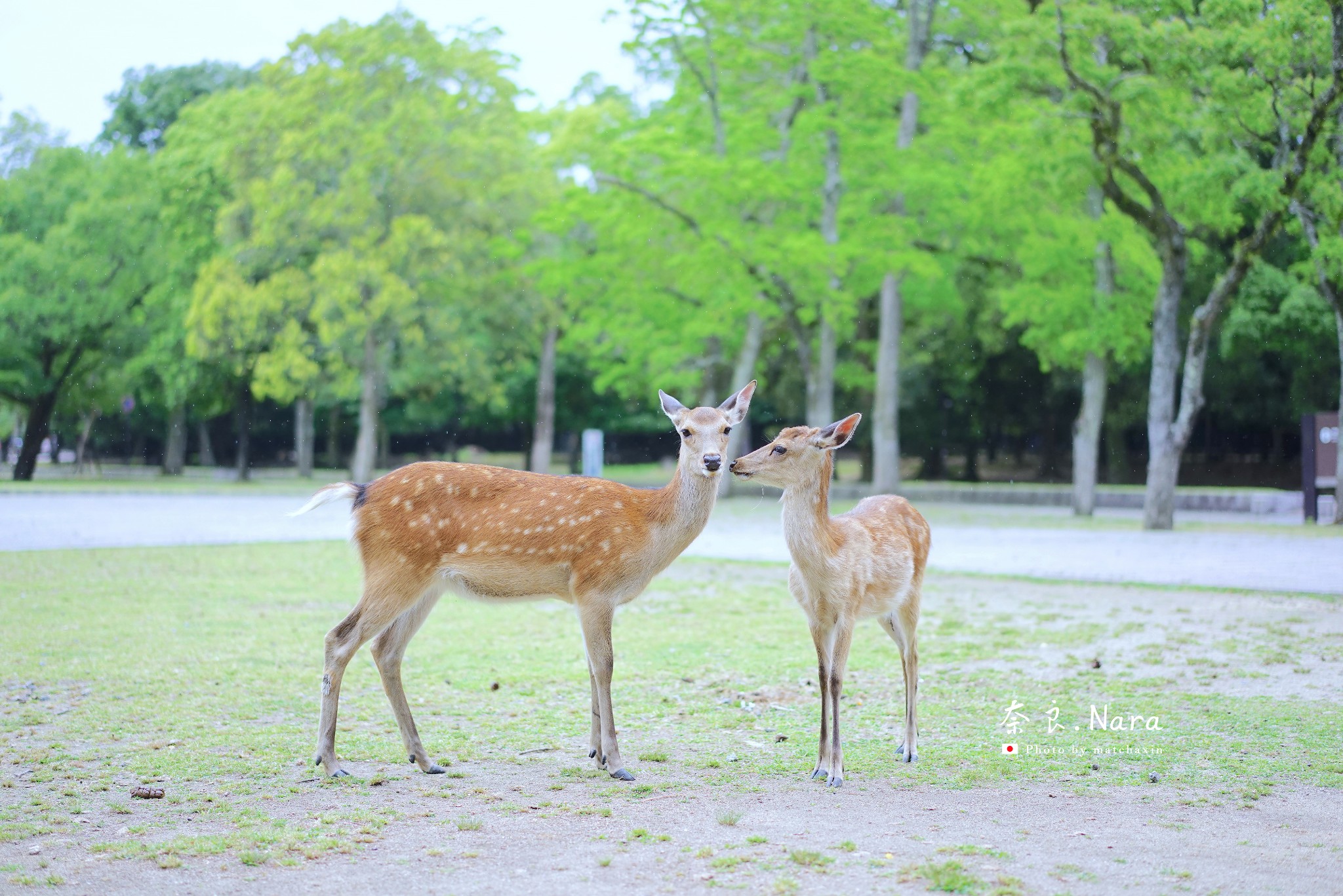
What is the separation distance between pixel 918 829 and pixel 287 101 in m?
30.2

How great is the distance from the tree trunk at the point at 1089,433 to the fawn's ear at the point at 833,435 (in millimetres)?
17857

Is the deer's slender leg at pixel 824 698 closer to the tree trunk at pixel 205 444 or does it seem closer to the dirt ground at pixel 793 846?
the dirt ground at pixel 793 846

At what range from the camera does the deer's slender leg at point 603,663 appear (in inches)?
212

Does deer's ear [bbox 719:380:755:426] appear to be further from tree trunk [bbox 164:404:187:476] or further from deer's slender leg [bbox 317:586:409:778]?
tree trunk [bbox 164:404:187:476]

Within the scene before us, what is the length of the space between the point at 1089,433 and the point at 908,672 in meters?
18.0

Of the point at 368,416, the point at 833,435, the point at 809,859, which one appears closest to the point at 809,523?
the point at 833,435

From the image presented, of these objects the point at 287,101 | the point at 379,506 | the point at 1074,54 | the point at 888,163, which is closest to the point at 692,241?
the point at 888,163

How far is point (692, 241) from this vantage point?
2608 centimetres

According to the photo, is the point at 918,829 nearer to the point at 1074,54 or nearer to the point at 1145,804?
the point at 1145,804

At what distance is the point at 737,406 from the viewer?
18.8 feet

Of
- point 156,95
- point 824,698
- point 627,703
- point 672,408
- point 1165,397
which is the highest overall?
point 156,95

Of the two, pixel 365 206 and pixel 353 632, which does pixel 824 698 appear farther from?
pixel 365 206

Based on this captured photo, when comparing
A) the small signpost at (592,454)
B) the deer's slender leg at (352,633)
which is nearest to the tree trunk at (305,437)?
the small signpost at (592,454)

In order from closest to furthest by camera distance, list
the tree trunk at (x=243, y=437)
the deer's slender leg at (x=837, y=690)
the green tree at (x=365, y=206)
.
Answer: the deer's slender leg at (x=837, y=690) < the green tree at (x=365, y=206) < the tree trunk at (x=243, y=437)
